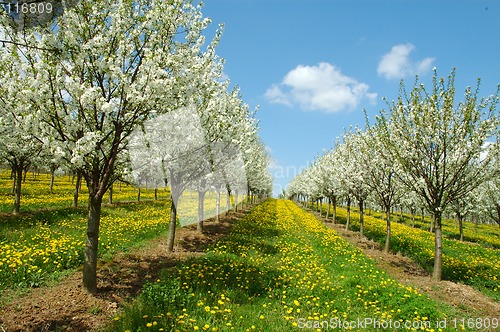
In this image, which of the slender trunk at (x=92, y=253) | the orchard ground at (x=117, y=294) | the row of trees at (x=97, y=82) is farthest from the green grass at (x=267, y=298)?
the row of trees at (x=97, y=82)

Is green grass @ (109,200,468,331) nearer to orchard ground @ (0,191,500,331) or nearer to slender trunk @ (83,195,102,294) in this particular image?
orchard ground @ (0,191,500,331)

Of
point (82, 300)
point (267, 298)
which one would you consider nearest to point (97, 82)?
point (82, 300)

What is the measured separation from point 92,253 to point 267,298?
4.89m

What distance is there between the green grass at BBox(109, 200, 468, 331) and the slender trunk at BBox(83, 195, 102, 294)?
1.50m

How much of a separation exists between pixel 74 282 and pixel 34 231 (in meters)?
7.41

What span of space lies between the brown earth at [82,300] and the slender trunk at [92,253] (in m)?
0.25

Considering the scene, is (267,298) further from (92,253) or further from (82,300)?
(92,253)

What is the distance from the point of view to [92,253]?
27.4ft

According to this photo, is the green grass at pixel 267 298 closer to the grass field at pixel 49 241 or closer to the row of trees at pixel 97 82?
the row of trees at pixel 97 82

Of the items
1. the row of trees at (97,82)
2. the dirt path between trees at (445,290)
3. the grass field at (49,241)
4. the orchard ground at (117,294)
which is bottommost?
the dirt path between trees at (445,290)

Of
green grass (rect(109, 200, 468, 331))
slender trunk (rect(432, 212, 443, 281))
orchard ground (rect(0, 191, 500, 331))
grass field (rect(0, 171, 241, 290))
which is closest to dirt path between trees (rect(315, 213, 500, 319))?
orchard ground (rect(0, 191, 500, 331))

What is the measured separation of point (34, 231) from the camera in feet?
47.3

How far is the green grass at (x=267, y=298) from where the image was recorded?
6.80 meters

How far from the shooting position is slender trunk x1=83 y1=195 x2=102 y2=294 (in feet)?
27.1
